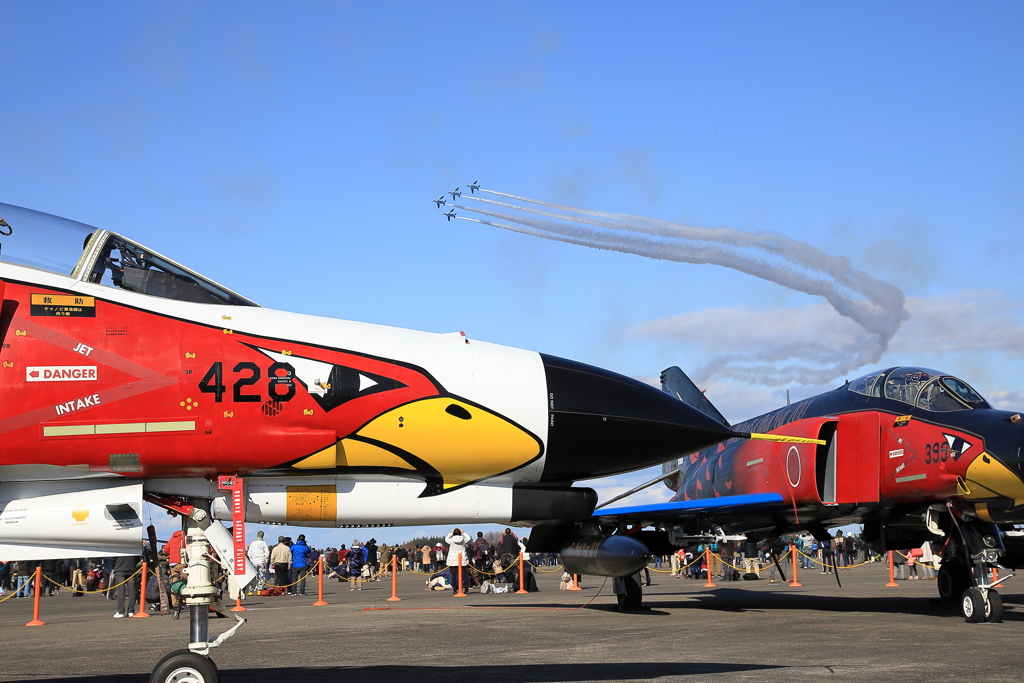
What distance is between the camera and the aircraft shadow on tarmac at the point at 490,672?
7.27 meters

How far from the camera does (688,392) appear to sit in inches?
809

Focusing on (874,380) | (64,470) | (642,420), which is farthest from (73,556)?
(874,380)

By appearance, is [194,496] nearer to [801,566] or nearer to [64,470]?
[64,470]

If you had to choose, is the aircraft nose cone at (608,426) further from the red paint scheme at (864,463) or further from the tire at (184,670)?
the red paint scheme at (864,463)

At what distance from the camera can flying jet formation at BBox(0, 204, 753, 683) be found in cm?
536

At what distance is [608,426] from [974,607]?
822 centimetres

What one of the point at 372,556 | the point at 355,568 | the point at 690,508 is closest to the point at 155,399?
the point at 690,508

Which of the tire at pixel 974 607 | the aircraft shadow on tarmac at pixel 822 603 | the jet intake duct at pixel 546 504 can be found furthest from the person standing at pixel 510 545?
the jet intake duct at pixel 546 504

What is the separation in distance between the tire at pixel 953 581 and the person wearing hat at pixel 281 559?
16614 millimetres

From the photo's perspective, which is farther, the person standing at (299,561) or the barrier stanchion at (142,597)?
the person standing at (299,561)

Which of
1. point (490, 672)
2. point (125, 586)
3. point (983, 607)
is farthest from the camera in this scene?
point (125, 586)

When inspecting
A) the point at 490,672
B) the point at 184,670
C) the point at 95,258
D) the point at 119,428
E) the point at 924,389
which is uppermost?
the point at 95,258

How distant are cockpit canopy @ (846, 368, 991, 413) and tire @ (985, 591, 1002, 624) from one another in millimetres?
2424

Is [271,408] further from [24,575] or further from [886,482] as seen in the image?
[24,575]
